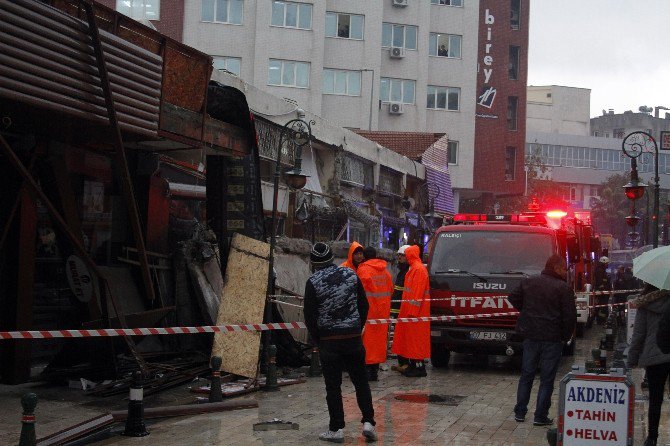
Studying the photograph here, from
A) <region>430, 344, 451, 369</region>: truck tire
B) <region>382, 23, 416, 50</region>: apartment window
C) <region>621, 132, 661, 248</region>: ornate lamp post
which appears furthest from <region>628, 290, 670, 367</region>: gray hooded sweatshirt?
<region>382, 23, 416, 50</region>: apartment window

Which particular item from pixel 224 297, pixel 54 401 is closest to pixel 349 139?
pixel 224 297

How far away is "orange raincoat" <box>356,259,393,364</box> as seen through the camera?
44.2ft

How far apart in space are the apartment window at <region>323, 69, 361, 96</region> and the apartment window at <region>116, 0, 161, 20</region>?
330 inches

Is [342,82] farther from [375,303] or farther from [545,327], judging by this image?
[545,327]

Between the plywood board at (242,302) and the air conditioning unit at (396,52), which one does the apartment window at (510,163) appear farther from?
the plywood board at (242,302)

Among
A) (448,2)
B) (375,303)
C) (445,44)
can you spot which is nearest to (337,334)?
(375,303)

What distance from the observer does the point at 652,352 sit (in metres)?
8.56

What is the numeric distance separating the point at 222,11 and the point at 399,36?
30.4 ft

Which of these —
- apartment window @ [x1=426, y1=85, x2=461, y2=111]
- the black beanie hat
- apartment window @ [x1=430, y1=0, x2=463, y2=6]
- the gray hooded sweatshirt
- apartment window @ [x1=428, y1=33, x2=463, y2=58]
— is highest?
apartment window @ [x1=430, y1=0, x2=463, y2=6]

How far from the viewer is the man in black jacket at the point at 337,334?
8.92 meters

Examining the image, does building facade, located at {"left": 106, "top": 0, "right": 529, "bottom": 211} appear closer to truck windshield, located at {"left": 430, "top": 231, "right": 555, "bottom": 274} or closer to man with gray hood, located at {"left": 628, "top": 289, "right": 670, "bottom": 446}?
truck windshield, located at {"left": 430, "top": 231, "right": 555, "bottom": 274}

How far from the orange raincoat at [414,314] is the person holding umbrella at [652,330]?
5.51 metres

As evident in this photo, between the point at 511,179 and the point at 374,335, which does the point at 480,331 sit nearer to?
the point at 374,335

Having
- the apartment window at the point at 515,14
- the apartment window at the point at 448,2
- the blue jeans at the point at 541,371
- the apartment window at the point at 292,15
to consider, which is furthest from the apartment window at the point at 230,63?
the blue jeans at the point at 541,371
